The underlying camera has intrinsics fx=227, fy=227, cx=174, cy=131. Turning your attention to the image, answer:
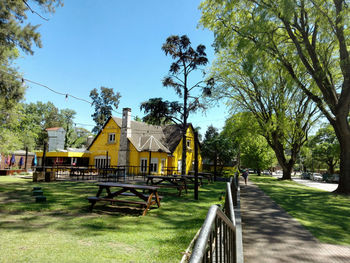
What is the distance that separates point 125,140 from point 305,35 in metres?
21.6

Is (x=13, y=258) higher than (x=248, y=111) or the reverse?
the reverse

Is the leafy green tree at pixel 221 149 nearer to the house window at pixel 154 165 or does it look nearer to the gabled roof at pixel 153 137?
the gabled roof at pixel 153 137

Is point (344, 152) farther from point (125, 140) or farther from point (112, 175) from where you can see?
point (125, 140)

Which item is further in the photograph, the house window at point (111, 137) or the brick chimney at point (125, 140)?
the house window at point (111, 137)

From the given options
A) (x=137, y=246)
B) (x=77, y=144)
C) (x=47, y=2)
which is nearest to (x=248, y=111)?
(x=47, y=2)

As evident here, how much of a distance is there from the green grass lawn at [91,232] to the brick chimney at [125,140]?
65.5ft

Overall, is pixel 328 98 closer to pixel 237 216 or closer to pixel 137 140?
pixel 237 216

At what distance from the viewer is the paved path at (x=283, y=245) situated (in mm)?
4441

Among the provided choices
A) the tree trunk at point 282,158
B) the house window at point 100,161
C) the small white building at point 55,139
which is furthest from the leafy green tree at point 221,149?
the small white building at point 55,139

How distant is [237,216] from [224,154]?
26.2 meters

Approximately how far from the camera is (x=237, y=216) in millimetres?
6293

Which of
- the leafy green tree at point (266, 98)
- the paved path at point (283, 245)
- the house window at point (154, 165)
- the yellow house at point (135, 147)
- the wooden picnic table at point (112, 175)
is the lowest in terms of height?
the paved path at point (283, 245)

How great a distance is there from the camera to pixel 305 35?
47.2 ft

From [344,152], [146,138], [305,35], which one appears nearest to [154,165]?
[146,138]
